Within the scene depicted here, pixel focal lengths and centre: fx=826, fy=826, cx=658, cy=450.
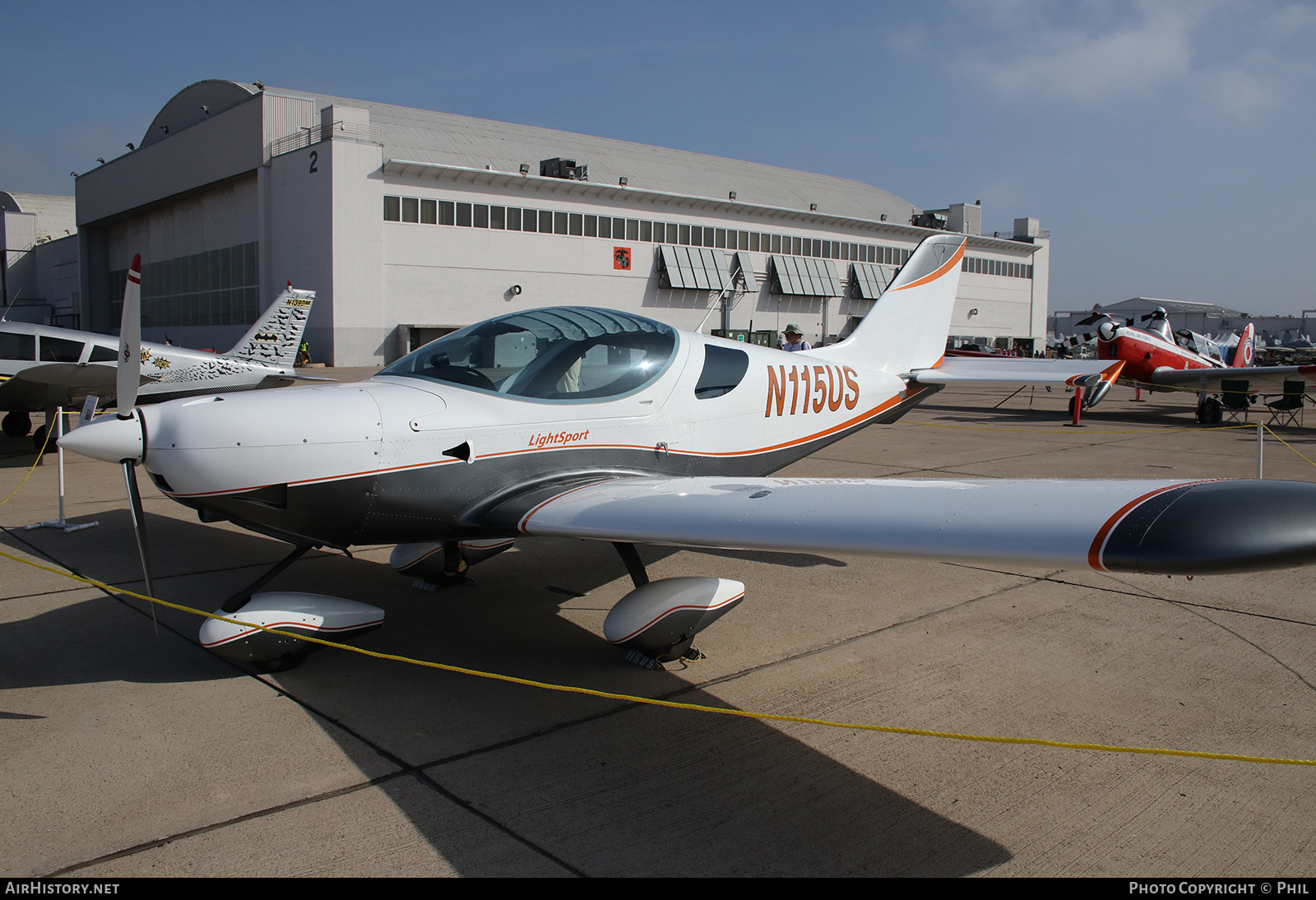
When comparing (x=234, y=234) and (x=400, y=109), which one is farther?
(x=400, y=109)

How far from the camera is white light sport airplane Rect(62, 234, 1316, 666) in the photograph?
271cm

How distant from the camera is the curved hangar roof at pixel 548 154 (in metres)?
40.5

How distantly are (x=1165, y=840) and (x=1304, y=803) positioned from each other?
2.27ft

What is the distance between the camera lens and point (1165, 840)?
279 cm

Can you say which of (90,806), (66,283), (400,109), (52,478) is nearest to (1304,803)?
(90,806)

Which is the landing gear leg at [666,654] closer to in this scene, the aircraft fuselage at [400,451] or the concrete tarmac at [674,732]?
the concrete tarmac at [674,732]

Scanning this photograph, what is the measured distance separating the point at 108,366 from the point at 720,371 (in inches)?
400

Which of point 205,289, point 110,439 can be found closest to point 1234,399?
point 110,439

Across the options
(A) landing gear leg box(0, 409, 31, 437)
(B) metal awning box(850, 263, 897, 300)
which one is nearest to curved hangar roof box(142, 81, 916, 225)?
(B) metal awning box(850, 263, 897, 300)

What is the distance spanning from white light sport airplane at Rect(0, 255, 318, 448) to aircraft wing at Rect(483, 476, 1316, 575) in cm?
894

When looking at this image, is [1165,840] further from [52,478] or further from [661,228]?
[661,228]

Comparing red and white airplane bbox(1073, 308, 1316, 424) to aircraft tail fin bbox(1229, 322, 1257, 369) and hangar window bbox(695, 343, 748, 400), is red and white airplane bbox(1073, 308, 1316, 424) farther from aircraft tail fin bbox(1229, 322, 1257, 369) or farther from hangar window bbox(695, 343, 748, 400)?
hangar window bbox(695, 343, 748, 400)

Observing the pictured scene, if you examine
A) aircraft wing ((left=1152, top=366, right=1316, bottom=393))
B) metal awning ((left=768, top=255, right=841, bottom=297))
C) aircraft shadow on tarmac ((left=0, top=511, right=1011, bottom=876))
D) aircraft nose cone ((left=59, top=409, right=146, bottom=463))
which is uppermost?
metal awning ((left=768, top=255, right=841, bottom=297))

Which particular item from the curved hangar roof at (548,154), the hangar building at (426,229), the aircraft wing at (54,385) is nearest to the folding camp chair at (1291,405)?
the hangar building at (426,229)
